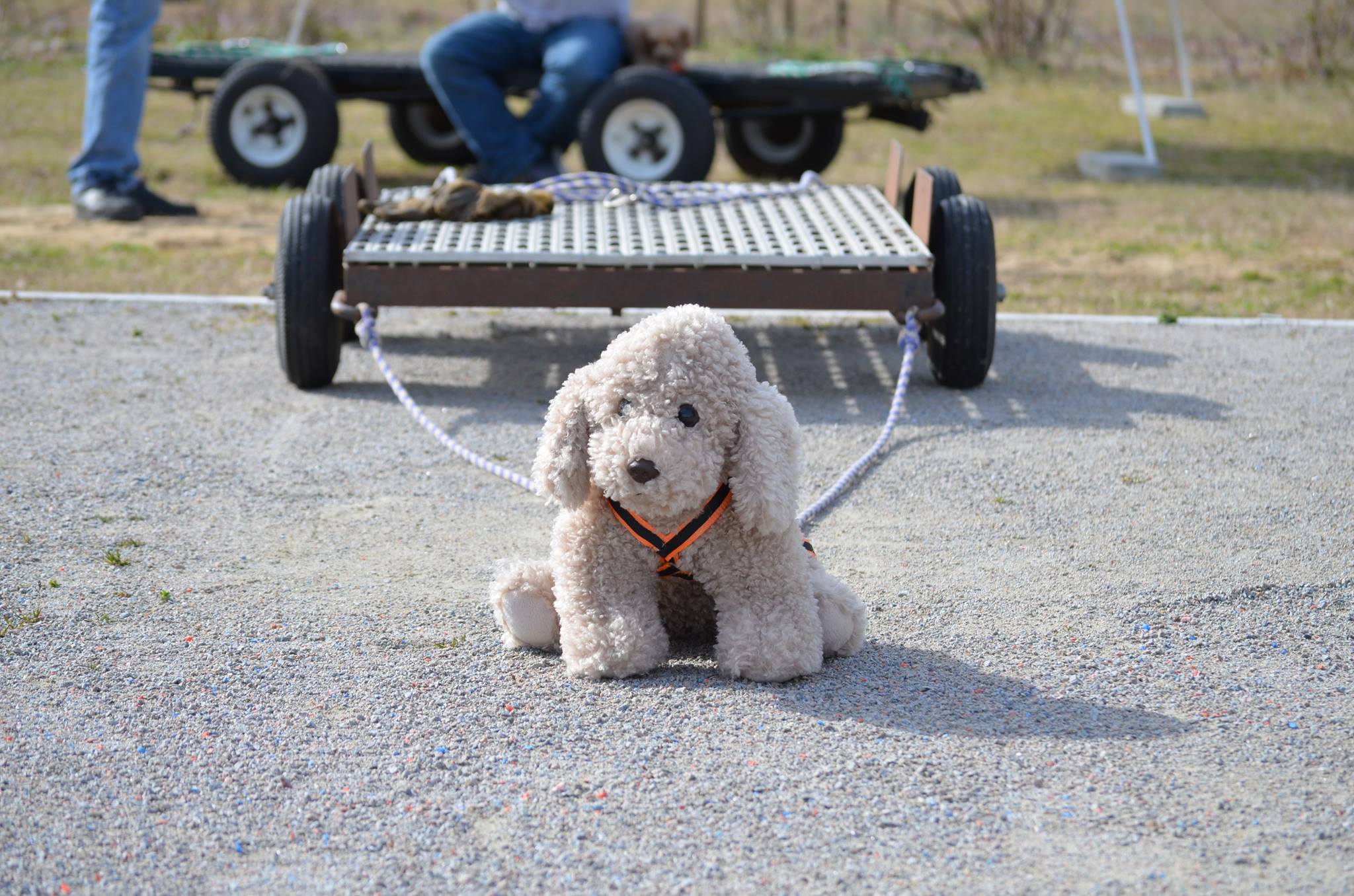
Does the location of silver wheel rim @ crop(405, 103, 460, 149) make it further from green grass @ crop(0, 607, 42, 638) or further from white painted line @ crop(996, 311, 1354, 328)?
green grass @ crop(0, 607, 42, 638)

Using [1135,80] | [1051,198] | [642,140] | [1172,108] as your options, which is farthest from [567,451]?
[1172,108]

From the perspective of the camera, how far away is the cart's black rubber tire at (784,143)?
11047 millimetres

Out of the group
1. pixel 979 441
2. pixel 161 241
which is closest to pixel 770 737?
pixel 979 441

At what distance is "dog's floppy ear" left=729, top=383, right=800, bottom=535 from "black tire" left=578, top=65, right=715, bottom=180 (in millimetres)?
6612

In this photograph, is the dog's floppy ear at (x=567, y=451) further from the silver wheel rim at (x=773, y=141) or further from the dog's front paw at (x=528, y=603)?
the silver wheel rim at (x=773, y=141)

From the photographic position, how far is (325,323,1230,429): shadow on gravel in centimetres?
518

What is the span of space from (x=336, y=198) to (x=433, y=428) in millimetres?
1472

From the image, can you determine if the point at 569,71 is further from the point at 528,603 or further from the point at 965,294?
the point at 528,603

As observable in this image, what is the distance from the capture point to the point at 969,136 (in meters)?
13.1

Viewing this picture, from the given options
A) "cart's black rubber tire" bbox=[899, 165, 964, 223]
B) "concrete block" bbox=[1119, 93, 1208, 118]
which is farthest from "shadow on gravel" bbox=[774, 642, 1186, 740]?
"concrete block" bbox=[1119, 93, 1208, 118]

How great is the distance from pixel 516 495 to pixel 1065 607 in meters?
1.64

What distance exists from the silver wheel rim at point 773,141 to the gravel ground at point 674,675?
6080 mm

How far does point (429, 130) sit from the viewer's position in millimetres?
11430

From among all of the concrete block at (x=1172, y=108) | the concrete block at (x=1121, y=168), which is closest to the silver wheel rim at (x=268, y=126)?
the concrete block at (x=1121, y=168)
